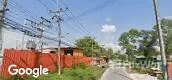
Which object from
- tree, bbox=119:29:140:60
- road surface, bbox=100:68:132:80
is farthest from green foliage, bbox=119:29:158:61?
road surface, bbox=100:68:132:80

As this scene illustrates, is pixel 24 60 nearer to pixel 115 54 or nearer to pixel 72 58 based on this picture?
pixel 72 58

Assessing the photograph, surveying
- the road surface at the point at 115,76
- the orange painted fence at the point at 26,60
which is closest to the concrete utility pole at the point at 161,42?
the orange painted fence at the point at 26,60

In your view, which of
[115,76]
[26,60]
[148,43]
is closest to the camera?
[26,60]

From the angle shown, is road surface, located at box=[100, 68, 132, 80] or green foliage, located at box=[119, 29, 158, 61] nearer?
road surface, located at box=[100, 68, 132, 80]

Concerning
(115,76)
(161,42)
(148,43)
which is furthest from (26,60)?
(148,43)

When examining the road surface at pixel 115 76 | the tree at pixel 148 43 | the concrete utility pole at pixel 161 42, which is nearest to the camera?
the concrete utility pole at pixel 161 42

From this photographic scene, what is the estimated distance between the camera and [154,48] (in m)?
76.4

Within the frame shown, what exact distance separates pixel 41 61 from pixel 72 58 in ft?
42.3

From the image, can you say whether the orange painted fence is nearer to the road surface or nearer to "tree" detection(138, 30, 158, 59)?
the road surface

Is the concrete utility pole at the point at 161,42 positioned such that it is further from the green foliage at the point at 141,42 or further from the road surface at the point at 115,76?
the green foliage at the point at 141,42

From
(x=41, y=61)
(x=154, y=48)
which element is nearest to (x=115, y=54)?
(x=154, y=48)

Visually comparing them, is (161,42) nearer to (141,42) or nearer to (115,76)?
(115,76)

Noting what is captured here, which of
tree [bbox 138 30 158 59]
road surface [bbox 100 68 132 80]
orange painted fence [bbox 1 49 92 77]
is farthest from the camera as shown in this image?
tree [bbox 138 30 158 59]

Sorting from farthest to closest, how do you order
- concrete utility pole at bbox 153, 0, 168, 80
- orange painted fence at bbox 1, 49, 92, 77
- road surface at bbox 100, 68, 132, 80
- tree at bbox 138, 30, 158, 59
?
tree at bbox 138, 30, 158, 59 → road surface at bbox 100, 68, 132, 80 → orange painted fence at bbox 1, 49, 92, 77 → concrete utility pole at bbox 153, 0, 168, 80
